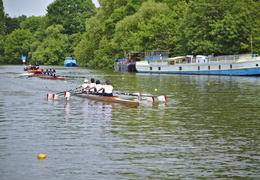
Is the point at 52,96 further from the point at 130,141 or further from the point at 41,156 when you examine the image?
the point at 41,156

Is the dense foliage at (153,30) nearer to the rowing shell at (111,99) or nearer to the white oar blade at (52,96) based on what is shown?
the rowing shell at (111,99)

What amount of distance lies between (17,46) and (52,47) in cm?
2812

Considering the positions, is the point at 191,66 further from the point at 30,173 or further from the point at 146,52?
the point at 30,173

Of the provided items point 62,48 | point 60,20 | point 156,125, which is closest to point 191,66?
point 156,125

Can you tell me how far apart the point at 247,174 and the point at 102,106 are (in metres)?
18.7

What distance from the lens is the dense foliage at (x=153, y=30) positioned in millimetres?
79688

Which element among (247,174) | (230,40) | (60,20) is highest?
(60,20)

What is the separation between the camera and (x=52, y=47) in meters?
155

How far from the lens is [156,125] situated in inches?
981

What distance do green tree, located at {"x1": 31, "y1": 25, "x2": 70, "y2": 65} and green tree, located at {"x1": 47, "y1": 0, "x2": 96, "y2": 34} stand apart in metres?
6.86

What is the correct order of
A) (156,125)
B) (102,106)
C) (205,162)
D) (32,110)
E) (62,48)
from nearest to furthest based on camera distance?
1. (205,162)
2. (156,125)
3. (32,110)
4. (102,106)
5. (62,48)

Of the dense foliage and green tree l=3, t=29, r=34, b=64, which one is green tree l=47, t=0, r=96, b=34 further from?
green tree l=3, t=29, r=34, b=64

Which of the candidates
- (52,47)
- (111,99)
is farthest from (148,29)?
(52,47)

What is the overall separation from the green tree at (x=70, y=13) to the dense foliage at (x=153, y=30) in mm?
353
